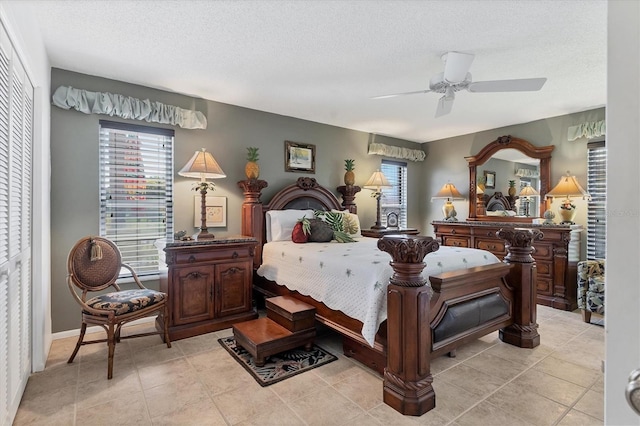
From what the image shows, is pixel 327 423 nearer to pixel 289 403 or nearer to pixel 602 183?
pixel 289 403

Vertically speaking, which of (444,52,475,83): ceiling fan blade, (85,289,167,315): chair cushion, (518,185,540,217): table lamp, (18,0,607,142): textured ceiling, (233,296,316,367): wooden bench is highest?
(18,0,607,142): textured ceiling

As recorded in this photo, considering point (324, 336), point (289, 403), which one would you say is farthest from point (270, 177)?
point (289, 403)

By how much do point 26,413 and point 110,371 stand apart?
1.53 ft

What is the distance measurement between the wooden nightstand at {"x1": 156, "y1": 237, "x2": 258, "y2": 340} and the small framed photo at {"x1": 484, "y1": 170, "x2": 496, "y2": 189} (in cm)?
394

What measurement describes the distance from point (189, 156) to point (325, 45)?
80.8 inches

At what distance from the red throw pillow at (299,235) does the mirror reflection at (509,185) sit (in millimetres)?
3252

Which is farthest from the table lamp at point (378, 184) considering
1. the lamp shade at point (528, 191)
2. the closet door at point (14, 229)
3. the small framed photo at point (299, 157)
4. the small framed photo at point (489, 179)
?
the closet door at point (14, 229)

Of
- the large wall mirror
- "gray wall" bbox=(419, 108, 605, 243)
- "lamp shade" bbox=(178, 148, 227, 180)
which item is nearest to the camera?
"lamp shade" bbox=(178, 148, 227, 180)

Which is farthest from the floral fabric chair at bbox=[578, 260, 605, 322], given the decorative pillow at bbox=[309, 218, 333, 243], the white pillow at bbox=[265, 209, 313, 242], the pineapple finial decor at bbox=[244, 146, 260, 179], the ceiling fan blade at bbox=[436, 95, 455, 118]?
the pineapple finial decor at bbox=[244, 146, 260, 179]

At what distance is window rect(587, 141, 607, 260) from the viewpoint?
4.11m

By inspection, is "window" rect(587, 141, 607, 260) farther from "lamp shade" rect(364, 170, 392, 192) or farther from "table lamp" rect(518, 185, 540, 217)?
"lamp shade" rect(364, 170, 392, 192)

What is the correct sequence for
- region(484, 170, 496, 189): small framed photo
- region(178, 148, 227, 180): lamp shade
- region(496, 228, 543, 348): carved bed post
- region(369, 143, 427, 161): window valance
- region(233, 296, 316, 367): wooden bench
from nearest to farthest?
region(233, 296, 316, 367): wooden bench → region(496, 228, 543, 348): carved bed post → region(178, 148, 227, 180): lamp shade → region(484, 170, 496, 189): small framed photo → region(369, 143, 427, 161): window valance

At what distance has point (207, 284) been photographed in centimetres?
318

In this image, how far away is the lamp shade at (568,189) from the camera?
4035 mm
